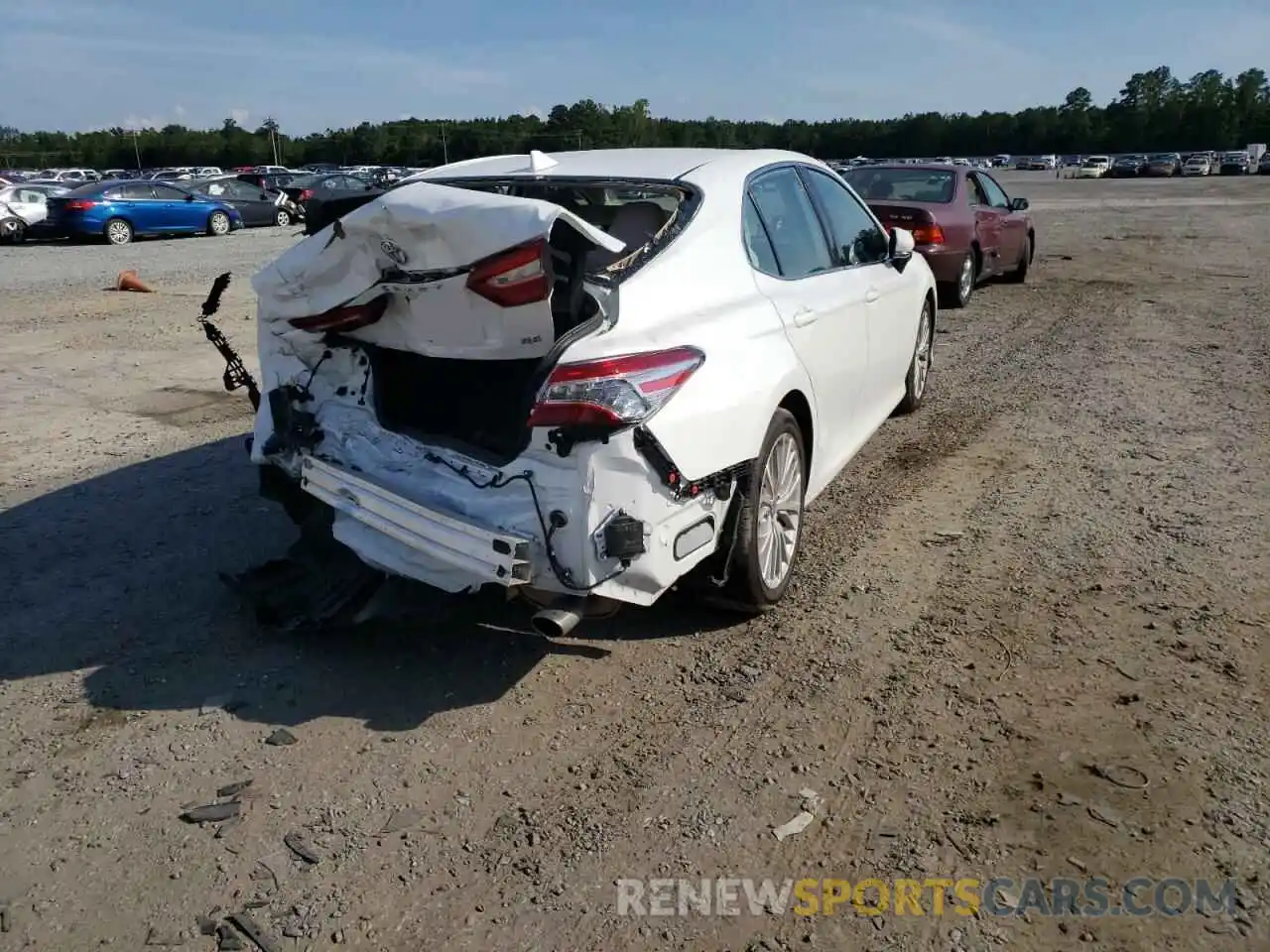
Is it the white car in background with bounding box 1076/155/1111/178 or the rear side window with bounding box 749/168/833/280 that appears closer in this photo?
the rear side window with bounding box 749/168/833/280

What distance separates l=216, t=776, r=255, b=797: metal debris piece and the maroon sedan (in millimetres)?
9392

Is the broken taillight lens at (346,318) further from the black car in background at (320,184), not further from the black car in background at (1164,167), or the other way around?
the black car in background at (1164,167)

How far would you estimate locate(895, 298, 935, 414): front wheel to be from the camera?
6.78 m

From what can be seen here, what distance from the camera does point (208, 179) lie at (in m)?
29.9

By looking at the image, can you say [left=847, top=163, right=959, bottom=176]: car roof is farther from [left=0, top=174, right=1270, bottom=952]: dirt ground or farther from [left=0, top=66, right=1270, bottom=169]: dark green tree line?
[left=0, top=66, right=1270, bottom=169]: dark green tree line

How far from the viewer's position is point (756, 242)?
422cm

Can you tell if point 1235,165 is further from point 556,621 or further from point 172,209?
point 556,621

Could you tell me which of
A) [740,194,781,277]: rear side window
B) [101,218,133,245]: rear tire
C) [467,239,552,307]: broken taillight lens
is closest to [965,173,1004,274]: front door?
[740,194,781,277]: rear side window

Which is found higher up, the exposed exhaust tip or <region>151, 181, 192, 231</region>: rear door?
<region>151, 181, 192, 231</region>: rear door

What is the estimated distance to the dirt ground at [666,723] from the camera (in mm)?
2658

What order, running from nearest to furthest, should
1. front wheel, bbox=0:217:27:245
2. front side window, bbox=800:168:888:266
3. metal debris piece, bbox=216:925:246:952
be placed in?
1. metal debris piece, bbox=216:925:246:952
2. front side window, bbox=800:168:888:266
3. front wheel, bbox=0:217:27:245

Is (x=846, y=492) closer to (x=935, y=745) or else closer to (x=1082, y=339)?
(x=935, y=745)

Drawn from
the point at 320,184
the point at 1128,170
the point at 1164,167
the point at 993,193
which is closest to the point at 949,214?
the point at 993,193

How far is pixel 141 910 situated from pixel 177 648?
1.46 m
